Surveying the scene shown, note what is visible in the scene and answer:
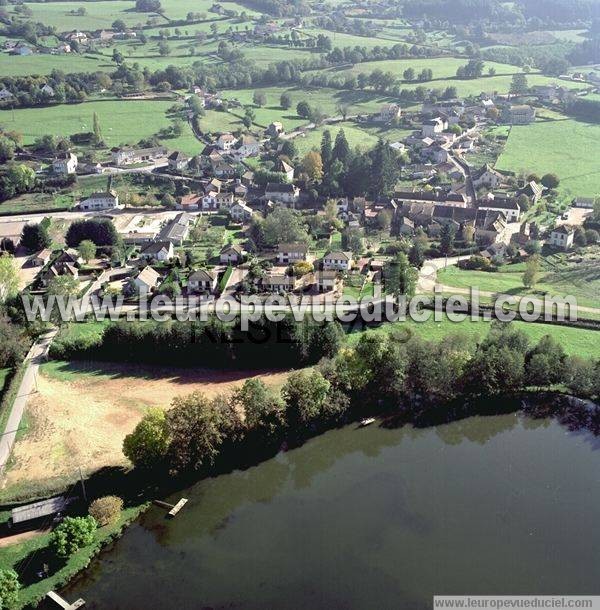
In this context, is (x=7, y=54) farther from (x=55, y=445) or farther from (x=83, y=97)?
(x=55, y=445)

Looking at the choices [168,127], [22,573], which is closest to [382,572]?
[22,573]

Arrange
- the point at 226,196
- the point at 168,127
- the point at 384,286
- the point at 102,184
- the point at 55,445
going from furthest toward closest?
the point at 168,127, the point at 102,184, the point at 226,196, the point at 384,286, the point at 55,445

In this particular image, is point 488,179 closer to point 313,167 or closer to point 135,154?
point 313,167

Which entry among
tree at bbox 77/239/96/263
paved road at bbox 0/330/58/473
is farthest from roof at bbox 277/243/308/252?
paved road at bbox 0/330/58/473

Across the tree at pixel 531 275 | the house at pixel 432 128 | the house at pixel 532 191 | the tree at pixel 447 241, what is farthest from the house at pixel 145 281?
the house at pixel 432 128

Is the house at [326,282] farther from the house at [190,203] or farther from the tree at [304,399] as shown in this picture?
the house at [190,203]

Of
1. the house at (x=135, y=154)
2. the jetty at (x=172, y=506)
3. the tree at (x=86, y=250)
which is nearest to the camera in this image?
the jetty at (x=172, y=506)

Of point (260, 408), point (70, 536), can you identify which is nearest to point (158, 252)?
point (260, 408)
